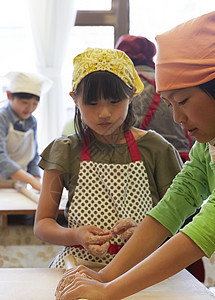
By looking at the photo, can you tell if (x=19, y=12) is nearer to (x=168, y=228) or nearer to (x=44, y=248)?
(x=44, y=248)

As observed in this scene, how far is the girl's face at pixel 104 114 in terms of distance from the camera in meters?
0.93

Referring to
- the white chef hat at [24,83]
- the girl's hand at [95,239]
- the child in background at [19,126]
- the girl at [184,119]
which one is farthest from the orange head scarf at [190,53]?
the white chef hat at [24,83]

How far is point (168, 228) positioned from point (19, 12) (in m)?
2.59

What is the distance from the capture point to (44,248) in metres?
2.02

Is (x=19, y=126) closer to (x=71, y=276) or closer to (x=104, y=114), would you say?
(x=104, y=114)

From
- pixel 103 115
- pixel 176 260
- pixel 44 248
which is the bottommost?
pixel 44 248

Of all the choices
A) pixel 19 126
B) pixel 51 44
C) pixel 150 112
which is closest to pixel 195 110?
pixel 150 112

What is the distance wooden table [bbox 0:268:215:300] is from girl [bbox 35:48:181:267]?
0.37ft

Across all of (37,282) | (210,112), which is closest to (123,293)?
(37,282)

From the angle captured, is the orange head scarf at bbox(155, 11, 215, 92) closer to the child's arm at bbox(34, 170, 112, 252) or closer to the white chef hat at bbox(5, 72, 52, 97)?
the child's arm at bbox(34, 170, 112, 252)

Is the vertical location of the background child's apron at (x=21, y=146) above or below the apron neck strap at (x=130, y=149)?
below

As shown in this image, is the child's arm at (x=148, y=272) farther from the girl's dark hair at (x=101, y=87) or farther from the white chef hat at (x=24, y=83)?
the white chef hat at (x=24, y=83)

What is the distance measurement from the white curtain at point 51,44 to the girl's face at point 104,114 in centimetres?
195

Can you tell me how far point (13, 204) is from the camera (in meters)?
1.79
